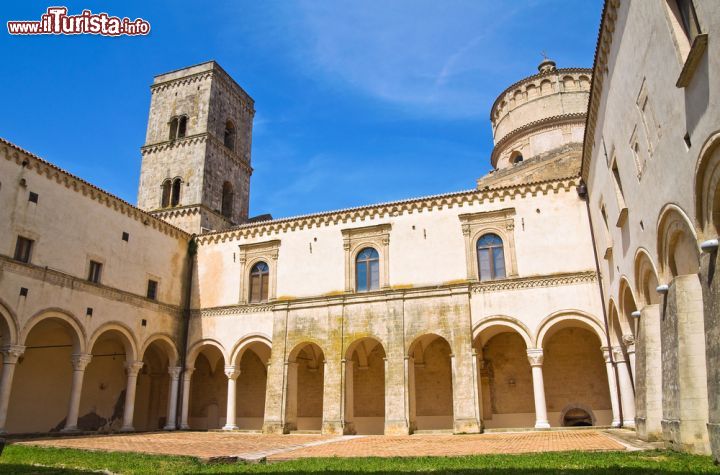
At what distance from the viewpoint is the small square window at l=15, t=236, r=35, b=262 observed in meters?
18.5

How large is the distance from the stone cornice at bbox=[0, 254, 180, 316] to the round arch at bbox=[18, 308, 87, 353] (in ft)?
3.28

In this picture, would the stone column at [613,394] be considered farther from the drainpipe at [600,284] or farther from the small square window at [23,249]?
the small square window at [23,249]

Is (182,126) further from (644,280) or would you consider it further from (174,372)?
(644,280)

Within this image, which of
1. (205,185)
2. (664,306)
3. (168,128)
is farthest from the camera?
(168,128)

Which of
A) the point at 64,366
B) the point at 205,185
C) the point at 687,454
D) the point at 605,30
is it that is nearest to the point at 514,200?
the point at 605,30

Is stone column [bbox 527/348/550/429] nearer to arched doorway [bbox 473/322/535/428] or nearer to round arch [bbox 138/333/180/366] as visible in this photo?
arched doorway [bbox 473/322/535/428]

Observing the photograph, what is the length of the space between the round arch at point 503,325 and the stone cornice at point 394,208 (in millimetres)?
4740

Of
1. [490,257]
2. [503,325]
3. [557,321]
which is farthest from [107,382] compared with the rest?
[557,321]

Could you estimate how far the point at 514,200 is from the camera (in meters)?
21.7

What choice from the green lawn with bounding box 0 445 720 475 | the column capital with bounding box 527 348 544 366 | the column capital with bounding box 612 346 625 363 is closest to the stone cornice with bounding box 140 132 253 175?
the column capital with bounding box 527 348 544 366

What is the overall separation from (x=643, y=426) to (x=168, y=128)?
95.1ft

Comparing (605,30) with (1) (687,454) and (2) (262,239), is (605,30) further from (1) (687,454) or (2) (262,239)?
(2) (262,239)

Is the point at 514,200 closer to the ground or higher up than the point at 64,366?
higher up

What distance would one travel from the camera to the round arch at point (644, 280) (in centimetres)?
1262
